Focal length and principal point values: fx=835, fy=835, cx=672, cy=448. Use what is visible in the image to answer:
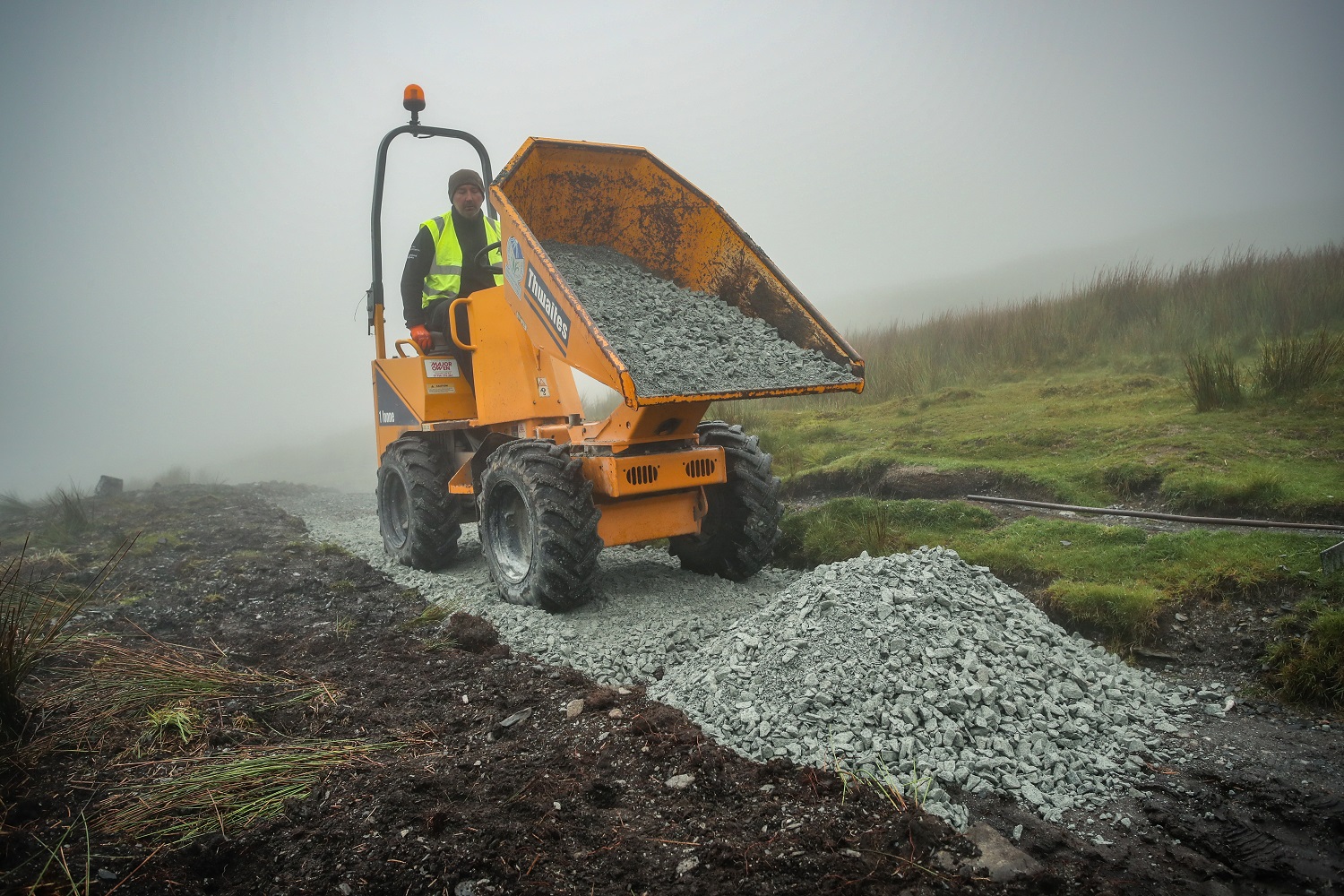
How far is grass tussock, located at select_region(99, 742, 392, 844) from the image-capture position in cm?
270

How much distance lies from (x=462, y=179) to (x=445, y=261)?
2.06 feet

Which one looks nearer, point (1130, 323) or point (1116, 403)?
point (1116, 403)

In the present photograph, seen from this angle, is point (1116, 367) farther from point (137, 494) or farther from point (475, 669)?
point (137, 494)

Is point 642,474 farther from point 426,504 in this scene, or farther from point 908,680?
point 426,504

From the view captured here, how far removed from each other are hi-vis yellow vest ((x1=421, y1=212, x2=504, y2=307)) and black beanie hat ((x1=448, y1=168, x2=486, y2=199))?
0.21 metres

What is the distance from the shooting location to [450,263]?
6.18 meters

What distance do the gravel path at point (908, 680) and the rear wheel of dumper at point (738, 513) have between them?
0.48 meters

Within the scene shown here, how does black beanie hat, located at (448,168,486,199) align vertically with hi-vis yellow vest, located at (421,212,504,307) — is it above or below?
above

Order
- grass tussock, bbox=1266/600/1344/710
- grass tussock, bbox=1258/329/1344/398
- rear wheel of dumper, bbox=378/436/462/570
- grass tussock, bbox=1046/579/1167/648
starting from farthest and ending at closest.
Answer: grass tussock, bbox=1258/329/1344/398 → rear wheel of dumper, bbox=378/436/462/570 → grass tussock, bbox=1046/579/1167/648 → grass tussock, bbox=1266/600/1344/710

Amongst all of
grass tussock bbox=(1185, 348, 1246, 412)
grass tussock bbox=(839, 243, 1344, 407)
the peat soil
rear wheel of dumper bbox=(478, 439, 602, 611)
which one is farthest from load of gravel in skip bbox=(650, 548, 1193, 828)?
grass tussock bbox=(839, 243, 1344, 407)

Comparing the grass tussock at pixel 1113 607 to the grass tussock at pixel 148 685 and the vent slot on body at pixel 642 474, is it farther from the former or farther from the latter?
the grass tussock at pixel 148 685

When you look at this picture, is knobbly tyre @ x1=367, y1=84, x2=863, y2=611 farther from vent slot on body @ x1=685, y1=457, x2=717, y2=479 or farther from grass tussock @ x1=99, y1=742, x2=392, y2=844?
grass tussock @ x1=99, y1=742, x2=392, y2=844

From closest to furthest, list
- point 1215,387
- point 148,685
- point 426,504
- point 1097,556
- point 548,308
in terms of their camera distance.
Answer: point 148,685 → point 548,308 → point 1097,556 → point 426,504 → point 1215,387

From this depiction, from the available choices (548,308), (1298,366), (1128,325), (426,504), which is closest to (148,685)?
(548,308)
